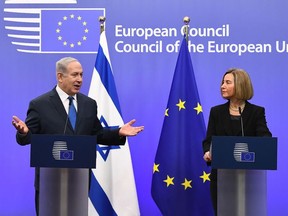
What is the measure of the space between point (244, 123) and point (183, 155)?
0.88m

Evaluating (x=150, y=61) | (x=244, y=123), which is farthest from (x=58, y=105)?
(x=150, y=61)

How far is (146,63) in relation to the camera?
18.8 feet

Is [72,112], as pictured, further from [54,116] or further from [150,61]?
[150,61]

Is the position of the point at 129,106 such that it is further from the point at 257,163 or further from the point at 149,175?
the point at 257,163

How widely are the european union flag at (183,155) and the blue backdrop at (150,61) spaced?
484 mm

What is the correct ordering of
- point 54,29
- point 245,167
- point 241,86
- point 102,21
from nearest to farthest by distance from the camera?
1. point 245,167
2. point 241,86
3. point 102,21
4. point 54,29

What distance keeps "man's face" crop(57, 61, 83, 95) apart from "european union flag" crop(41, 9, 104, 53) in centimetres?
156

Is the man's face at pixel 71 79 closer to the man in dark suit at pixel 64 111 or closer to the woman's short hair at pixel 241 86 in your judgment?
the man in dark suit at pixel 64 111

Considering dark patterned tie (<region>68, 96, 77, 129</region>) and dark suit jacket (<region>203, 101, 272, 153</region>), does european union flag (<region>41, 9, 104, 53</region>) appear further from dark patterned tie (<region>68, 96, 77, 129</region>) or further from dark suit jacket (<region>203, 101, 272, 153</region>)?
dark suit jacket (<region>203, 101, 272, 153</region>)

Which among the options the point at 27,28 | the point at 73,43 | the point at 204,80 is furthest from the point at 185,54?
the point at 27,28

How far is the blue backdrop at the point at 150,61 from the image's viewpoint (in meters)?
5.61

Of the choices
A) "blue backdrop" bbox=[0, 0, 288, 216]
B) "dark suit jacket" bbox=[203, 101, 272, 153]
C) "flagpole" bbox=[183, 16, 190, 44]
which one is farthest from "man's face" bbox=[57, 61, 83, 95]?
"blue backdrop" bbox=[0, 0, 288, 216]

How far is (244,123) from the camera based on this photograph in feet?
14.3

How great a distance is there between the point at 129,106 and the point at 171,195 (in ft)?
3.44
